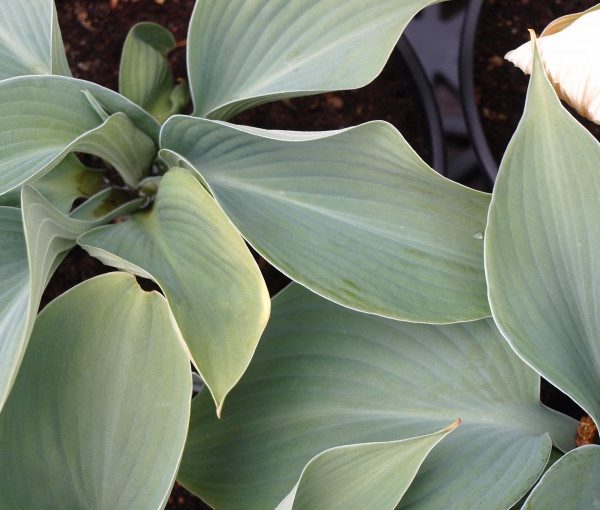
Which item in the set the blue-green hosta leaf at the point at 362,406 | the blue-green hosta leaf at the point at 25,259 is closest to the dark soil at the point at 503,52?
the blue-green hosta leaf at the point at 362,406

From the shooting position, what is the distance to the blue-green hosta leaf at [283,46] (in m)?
0.59

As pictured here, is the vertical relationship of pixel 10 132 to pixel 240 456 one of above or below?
above

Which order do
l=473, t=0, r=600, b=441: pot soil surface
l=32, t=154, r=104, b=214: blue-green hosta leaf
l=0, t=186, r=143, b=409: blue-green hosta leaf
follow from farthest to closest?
l=473, t=0, r=600, b=441: pot soil surface
l=32, t=154, r=104, b=214: blue-green hosta leaf
l=0, t=186, r=143, b=409: blue-green hosta leaf

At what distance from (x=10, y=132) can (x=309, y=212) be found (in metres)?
0.26

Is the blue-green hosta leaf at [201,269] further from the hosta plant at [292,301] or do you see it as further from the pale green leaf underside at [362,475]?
the pale green leaf underside at [362,475]

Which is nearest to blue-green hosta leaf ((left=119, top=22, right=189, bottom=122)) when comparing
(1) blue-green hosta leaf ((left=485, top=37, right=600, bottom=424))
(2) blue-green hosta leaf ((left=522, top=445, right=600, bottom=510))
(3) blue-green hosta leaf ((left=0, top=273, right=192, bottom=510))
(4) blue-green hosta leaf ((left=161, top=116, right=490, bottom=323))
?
(4) blue-green hosta leaf ((left=161, top=116, right=490, bottom=323))

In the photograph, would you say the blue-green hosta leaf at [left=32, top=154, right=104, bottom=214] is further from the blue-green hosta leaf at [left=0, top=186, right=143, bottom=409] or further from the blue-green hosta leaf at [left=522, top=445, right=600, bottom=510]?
the blue-green hosta leaf at [left=522, top=445, right=600, bottom=510]

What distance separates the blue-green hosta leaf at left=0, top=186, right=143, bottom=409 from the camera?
0.48 metres

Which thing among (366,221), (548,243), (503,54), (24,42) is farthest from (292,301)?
(503,54)

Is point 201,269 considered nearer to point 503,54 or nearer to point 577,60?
point 577,60

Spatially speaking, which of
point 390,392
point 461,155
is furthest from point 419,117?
point 390,392

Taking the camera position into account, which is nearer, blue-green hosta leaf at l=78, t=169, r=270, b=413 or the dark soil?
blue-green hosta leaf at l=78, t=169, r=270, b=413

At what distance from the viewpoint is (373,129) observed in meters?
0.58

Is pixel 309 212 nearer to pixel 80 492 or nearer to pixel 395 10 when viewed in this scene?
pixel 395 10
